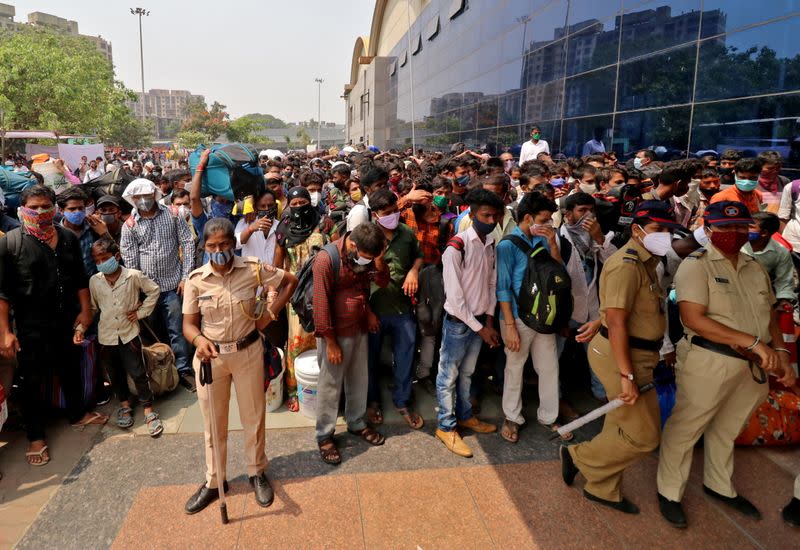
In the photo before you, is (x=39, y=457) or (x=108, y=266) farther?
(x=108, y=266)

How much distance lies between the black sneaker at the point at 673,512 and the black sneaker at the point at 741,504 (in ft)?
1.16

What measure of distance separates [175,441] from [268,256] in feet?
5.67

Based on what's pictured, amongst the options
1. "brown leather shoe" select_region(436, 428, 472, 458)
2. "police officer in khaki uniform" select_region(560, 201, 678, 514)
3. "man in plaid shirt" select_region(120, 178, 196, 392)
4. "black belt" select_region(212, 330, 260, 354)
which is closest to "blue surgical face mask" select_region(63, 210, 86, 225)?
"man in plaid shirt" select_region(120, 178, 196, 392)

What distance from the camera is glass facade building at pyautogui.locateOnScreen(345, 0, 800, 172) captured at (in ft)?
21.9

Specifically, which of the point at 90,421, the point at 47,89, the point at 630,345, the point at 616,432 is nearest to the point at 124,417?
the point at 90,421

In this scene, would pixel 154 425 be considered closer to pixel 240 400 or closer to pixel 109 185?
pixel 240 400

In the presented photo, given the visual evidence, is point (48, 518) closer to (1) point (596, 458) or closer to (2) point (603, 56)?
(1) point (596, 458)

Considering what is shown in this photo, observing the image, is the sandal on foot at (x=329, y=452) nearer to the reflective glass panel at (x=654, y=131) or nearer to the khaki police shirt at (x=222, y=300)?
the khaki police shirt at (x=222, y=300)

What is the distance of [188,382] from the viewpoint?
479 cm

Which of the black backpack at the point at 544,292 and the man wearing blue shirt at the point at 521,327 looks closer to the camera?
the black backpack at the point at 544,292

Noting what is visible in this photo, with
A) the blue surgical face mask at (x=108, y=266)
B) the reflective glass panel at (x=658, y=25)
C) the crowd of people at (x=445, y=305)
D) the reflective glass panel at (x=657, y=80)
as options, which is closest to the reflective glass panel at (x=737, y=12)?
the reflective glass panel at (x=658, y=25)

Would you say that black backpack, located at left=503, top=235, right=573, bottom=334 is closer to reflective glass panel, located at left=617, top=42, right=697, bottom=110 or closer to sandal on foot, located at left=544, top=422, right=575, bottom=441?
sandal on foot, located at left=544, top=422, right=575, bottom=441

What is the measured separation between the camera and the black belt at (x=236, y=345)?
9.85 feet

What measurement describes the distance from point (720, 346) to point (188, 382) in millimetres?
4459
